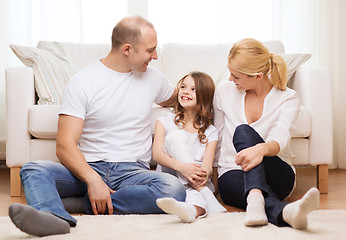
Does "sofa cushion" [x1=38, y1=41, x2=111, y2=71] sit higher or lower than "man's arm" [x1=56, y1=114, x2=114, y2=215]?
higher

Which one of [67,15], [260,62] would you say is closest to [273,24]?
[67,15]

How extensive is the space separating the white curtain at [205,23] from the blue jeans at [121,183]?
69.8 inches

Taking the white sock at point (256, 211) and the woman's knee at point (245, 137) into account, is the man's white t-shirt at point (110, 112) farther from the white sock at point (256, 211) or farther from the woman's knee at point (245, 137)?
the white sock at point (256, 211)

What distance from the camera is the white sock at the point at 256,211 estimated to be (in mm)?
1529

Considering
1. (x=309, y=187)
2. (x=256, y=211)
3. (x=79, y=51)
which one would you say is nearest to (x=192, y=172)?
(x=256, y=211)

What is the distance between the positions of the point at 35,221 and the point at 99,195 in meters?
0.41

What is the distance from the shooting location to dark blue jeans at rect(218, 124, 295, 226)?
167 cm

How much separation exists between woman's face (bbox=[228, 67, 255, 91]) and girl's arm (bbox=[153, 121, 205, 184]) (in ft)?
1.22

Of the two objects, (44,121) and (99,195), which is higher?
(44,121)

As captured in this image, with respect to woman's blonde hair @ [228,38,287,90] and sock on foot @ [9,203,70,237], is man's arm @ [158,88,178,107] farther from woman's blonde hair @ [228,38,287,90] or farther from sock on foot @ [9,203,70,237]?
sock on foot @ [9,203,70,237]

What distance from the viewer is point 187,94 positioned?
2.16 metres

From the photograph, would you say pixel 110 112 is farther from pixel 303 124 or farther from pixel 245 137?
pixel 303 124

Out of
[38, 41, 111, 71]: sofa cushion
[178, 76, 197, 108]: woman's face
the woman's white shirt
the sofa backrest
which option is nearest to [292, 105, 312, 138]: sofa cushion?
the woman's white shirt

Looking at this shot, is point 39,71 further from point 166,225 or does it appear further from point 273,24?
point 273,24
